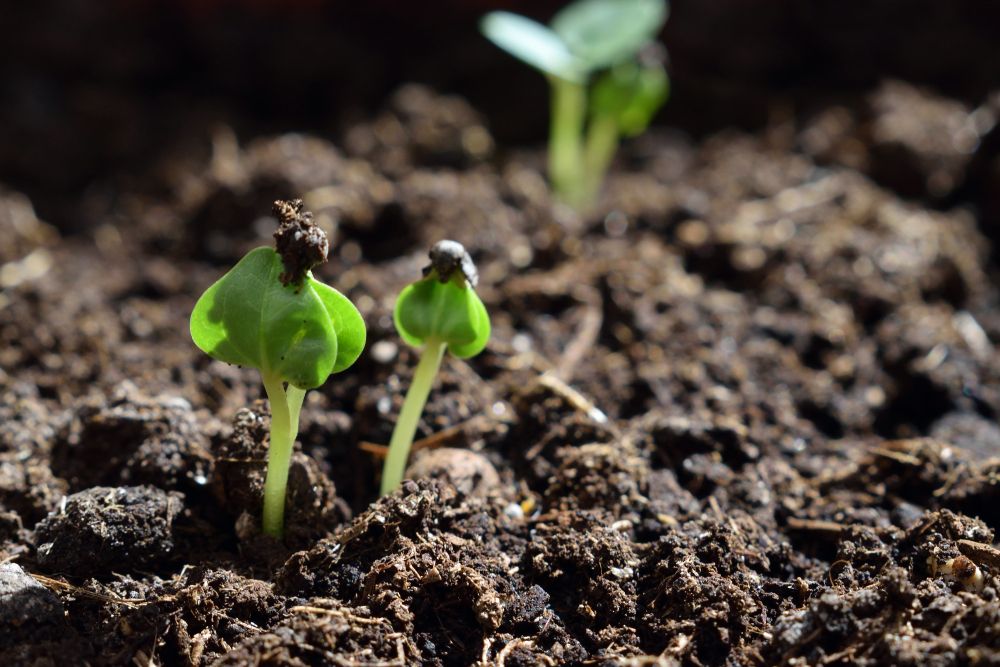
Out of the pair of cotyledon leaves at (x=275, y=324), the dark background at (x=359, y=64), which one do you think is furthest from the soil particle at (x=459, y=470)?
the dark background at (x=359, y=64)

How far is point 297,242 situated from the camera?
1.01 meters

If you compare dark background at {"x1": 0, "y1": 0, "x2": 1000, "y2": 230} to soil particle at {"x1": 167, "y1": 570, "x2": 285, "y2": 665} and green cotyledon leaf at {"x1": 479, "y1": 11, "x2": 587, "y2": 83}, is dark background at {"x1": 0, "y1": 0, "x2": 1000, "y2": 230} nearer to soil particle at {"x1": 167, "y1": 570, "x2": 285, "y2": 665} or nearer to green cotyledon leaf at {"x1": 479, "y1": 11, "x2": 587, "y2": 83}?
green cotyledon leaf at {"x1": 479, "y1": 11, "x2": 587, "y2": 83}

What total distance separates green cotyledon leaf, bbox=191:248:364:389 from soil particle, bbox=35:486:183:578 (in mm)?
272

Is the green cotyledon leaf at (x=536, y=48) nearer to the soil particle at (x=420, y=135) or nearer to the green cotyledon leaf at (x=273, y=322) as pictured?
the soil particle at (x=420, y=135)

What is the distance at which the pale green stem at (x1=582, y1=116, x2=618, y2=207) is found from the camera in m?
2.39

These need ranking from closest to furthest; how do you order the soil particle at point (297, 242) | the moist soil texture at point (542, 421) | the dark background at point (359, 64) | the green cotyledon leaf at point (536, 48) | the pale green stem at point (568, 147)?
1. the soil particle at point (297, 242)
2. the moist soil texture at point (542, 421)
3. the green cotyledon leaf at point (536, 48)
4. the pale green stem at point (568, 147)
5. the dark background at point (359, 64)

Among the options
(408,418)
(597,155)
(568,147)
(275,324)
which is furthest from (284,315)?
(597,155)

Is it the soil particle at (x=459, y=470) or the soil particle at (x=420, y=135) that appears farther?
the soil particle at (x=420, y=135)

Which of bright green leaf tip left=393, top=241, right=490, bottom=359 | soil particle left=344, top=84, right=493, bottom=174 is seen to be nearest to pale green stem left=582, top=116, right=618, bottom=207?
soil particle left=344, top=84, right=493, bottom=174

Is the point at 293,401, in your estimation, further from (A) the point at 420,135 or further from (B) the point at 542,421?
(A) the point at 420,135

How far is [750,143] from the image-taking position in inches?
102

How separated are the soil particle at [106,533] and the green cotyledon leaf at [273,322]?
10.7 inches

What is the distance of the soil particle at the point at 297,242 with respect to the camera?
1014 mm

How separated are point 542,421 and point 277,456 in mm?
474
